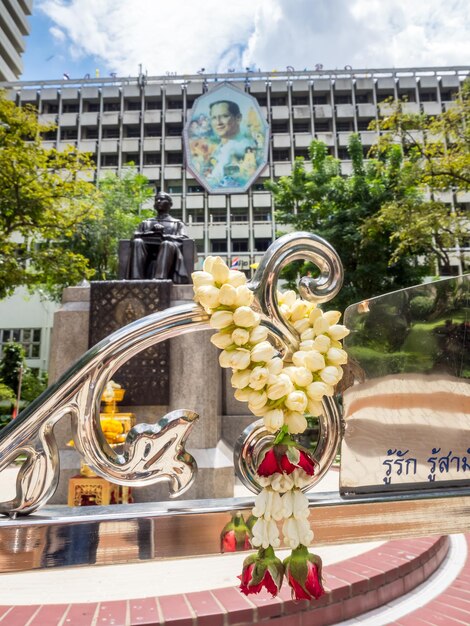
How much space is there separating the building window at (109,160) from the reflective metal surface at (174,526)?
32.4 meters

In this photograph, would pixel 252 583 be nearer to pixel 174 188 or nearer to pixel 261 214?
pixel 261 214

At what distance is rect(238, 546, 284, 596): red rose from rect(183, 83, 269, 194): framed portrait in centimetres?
2712

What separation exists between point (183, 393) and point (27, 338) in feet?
72.6

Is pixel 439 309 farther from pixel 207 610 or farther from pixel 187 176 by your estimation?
pixel 187 176

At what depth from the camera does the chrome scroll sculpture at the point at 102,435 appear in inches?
29.0

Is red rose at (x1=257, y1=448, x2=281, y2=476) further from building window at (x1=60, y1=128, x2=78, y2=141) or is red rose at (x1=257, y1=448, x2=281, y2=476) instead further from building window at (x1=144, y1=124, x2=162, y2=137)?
building window at (x1=60, y1=128, x2=78, y2=141)

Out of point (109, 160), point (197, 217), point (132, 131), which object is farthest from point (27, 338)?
point (132, 131)

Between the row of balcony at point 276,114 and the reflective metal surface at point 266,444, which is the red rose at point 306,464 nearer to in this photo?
the reflective metal surface at point 266,444

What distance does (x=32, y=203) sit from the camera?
9930 millimetres

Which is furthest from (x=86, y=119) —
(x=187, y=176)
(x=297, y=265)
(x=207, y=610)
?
(x=207, y=610)

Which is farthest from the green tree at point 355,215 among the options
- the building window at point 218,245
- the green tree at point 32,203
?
the building window at point 218,245

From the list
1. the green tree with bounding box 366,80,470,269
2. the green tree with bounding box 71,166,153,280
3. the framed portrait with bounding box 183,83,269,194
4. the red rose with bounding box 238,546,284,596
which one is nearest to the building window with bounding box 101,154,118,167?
the framed portrait with bounding box 183,83,269,194

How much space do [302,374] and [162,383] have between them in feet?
10.9

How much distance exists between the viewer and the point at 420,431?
2.82ft
